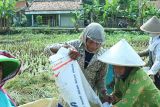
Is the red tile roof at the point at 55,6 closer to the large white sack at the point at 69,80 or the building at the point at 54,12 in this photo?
the building at the point at 54,12

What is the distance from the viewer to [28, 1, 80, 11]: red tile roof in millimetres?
31484

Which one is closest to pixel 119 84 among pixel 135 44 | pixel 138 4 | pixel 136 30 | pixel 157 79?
pixel 157 79

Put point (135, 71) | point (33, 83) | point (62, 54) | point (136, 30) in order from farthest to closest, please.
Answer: point (136, 30) → point (33, 83) → point (62, 54) → point (135, 71)

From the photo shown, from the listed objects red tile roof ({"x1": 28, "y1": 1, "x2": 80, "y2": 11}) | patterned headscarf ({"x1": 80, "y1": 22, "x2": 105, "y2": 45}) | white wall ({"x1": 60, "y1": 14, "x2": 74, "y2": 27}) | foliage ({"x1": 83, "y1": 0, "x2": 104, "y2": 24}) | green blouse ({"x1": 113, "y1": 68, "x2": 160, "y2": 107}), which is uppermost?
patterned headscarf ({"x1": 80, "y1": 22, "x2": 105, "y2": 45})

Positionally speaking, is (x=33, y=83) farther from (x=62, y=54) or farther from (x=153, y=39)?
(x=62, y=54)

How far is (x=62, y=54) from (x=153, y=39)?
5.99 ft

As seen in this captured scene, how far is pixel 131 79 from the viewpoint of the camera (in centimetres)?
279

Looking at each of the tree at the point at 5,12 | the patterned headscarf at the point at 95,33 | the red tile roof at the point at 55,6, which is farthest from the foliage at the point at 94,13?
the patterned headscarf at the point at 95,33

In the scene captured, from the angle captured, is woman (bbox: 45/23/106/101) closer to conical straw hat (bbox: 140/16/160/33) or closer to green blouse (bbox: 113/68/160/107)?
green blouse (bbox: 113/68/160/107)

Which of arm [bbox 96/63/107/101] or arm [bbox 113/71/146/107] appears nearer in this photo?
arm [bbox 113/71/146/107]

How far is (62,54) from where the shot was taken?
302 centimetres

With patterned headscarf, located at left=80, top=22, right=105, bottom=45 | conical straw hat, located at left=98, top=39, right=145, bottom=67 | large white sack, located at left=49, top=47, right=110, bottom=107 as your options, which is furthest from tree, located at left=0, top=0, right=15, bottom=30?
conical straw hat, located at left=98, top=39, right=145, bottom=67

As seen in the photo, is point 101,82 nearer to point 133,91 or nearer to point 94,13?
point 133,91

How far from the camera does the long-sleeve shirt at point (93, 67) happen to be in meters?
3.33
